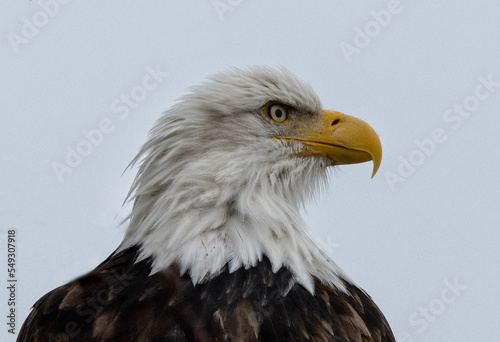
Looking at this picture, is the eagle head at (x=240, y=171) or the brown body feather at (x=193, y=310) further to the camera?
the eagle head at (x=240, y=171)

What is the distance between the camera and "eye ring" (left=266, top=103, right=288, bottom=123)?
4.67 m

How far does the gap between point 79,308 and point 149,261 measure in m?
0.44

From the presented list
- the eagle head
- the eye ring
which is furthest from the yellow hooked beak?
the eye ring

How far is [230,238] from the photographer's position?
13.7ft

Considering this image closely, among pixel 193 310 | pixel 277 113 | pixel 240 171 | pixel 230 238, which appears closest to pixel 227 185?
pixel 240 171

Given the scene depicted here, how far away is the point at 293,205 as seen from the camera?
473cm

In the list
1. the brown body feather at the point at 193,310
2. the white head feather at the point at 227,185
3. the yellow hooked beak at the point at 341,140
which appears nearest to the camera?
the brown body feather at the point at 193,310

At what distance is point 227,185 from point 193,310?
0.80 m

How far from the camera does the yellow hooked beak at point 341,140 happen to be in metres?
4.59

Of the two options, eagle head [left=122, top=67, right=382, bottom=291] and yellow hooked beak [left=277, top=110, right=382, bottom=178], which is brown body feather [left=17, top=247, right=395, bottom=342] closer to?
eagle head [left=122, top=67, right=382, bottom=291]

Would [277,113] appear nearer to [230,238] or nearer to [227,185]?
[227,185]

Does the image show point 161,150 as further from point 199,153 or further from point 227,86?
point 227,86

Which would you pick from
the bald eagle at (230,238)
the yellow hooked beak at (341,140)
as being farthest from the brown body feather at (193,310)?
the yellow hooked beak at (341,140)

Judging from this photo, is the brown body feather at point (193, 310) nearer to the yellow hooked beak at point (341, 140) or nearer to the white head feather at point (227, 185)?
the white head feather at point (227, 185)
